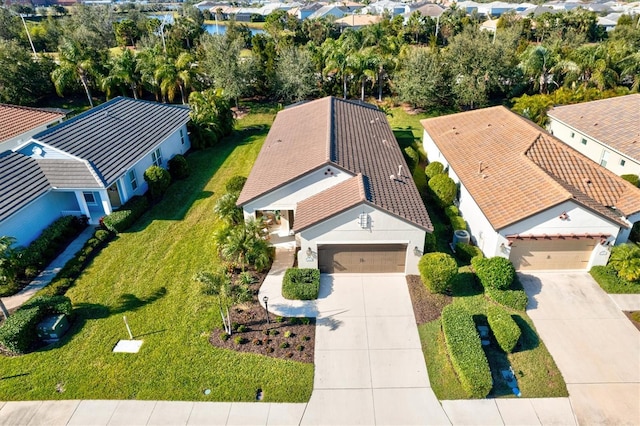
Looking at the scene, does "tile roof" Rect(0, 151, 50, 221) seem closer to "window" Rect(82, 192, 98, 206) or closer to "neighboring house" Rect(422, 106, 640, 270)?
"window" Rect(82, 192, 98, 206)

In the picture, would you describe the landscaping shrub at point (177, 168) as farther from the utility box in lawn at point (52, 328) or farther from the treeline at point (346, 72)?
the utility box in lawn at point (52, 328)

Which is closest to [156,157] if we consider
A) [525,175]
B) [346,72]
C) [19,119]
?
[19,119]

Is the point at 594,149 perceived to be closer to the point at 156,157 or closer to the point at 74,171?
the point at 156,157

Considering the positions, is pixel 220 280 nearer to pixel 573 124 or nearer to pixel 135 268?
pixel 135 268

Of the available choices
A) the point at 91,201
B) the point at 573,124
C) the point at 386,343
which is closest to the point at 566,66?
the point at 573,124

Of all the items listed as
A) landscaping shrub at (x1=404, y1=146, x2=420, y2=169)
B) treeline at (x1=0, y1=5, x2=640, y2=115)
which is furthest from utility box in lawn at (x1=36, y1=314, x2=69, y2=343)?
treeline at (x1=0, y1=5, x2=640, y2=115)

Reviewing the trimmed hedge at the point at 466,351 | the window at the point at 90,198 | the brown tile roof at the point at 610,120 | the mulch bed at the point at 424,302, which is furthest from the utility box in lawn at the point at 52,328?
the brown tile roof at the point at 610,120

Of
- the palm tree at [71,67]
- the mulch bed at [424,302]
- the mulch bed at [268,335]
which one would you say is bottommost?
the mulch bed at [424,302]
